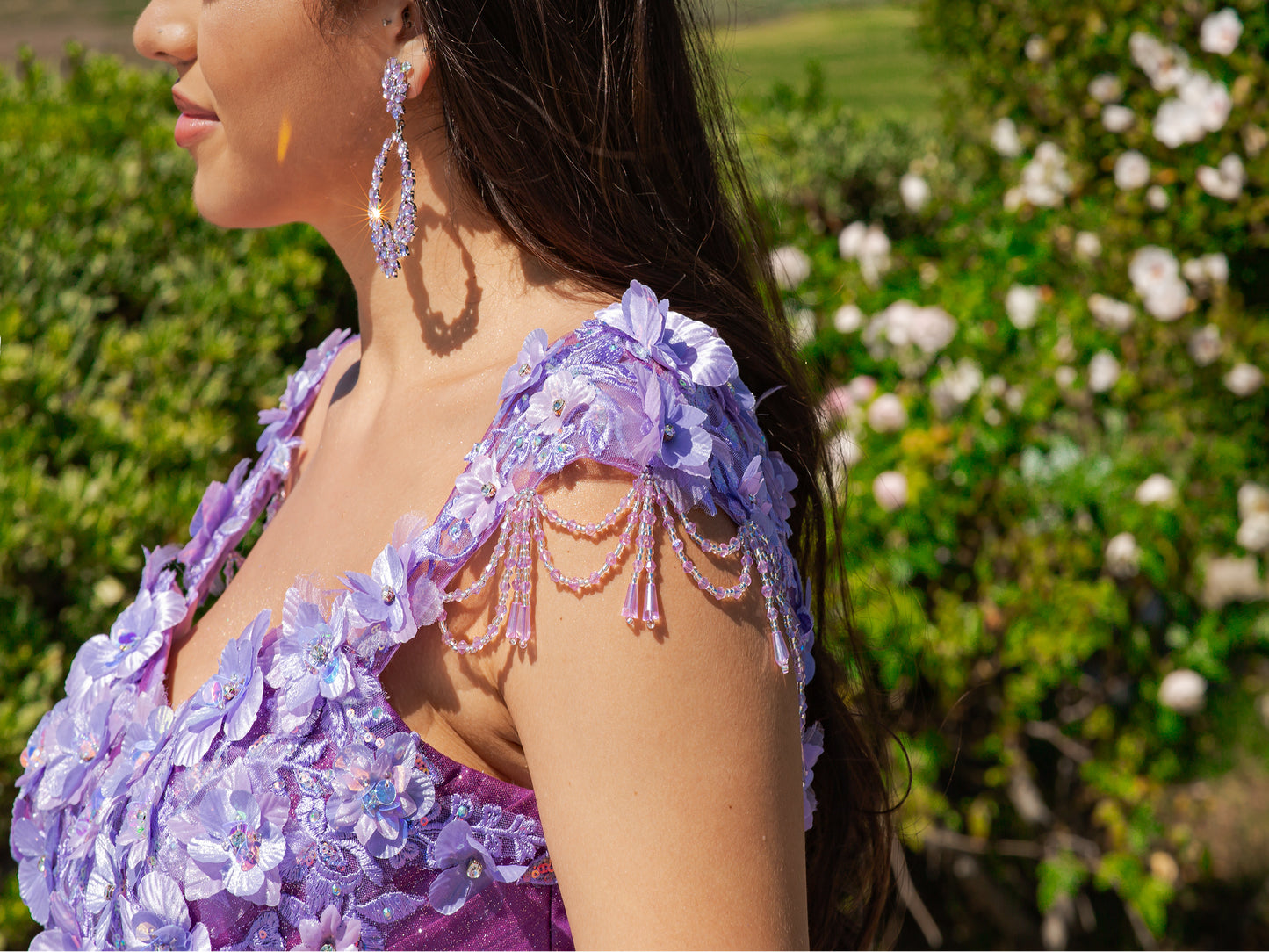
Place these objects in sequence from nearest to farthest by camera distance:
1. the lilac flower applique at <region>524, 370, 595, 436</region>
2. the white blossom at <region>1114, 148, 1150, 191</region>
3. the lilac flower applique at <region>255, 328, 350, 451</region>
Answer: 1. the lilac flower applique at <region>524, 370, 595, 436</region>
2. the lilac flower applique at <region>255, 328, 350, 451</region>
3. the white blossom at <region>1114, 148, 1150, 191</region>

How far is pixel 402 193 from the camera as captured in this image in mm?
1364

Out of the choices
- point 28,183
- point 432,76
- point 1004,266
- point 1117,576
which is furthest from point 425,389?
point 1004,266

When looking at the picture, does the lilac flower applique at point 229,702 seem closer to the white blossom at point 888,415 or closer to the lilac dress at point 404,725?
the lilac dress at point 404,725

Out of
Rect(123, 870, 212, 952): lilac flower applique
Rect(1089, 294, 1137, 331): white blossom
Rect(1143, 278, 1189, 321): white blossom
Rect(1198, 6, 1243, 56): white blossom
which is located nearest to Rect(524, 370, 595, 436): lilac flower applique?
Rect(123, 870, 212, 952): lilac flower applique

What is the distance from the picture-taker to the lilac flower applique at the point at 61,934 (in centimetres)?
143

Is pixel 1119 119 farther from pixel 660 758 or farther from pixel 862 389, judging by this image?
pixel 660 758

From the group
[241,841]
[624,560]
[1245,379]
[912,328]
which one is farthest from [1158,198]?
[241,841]

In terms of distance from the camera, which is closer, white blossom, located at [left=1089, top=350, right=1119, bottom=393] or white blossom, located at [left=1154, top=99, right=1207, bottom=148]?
white blossom, located at [left=1089, top=350, right=1119, bottom=393]

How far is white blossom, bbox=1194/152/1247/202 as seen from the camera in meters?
3.51

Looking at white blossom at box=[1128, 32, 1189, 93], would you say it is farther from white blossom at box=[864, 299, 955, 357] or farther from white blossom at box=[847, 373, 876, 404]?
white blossom at box=[847, 373, 876, 404]

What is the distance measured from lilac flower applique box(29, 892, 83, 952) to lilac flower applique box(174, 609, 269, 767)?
35 cm

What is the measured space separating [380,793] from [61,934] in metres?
0.61

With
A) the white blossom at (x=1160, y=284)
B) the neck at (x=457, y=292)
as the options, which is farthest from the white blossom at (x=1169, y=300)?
the neck at (x=457, y=292)

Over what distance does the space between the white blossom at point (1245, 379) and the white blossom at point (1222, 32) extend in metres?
1.01
